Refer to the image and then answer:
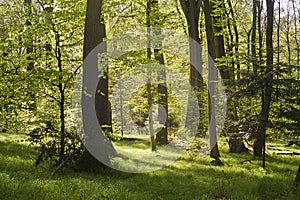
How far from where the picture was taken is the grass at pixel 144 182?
684cm

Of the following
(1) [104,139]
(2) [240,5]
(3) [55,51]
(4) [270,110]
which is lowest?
(1) [104,139]

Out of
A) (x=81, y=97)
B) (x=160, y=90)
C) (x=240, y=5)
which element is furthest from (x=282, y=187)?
(x=240, y=5)

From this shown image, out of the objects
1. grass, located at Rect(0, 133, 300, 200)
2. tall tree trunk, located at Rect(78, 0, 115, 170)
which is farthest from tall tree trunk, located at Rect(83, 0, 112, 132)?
grass, located at Rect(0, 133, 300, 200)

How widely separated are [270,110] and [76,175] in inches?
232

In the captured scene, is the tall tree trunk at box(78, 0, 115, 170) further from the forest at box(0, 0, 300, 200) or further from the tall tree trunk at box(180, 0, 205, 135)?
the tall tree trunk at box(180, 0, 205, 135)

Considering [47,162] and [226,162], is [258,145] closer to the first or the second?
[226,162]

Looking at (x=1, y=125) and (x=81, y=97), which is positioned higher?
(x=81, y=97)

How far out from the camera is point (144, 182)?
31.4 feet

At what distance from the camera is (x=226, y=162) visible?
1442cm

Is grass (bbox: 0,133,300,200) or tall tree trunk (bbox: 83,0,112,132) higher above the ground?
tall tree trunk (bbox: 83,0,112,132)

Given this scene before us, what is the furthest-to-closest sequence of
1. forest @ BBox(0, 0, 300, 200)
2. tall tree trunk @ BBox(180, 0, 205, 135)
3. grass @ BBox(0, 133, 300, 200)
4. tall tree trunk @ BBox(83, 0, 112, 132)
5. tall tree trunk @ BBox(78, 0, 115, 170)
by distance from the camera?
tall tree trunk @ BBox(180, 0, 205, 135), tall tree trunk @ BBox(83, 0, 112, 132), tall tree trunk @ BBox(78, 0, 115, 170), forest @ BBox(0, 0, 300, 200), grass @ BBox(0, 133, 300, 200)

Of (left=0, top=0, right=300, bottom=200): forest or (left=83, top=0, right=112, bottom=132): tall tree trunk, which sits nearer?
(left=0, top=0, right=300, bottom=200): forest

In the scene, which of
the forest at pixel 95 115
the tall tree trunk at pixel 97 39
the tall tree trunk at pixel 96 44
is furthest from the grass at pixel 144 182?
Result: the tall tree trunk at pixel 97 39

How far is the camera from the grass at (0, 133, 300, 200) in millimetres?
6836
